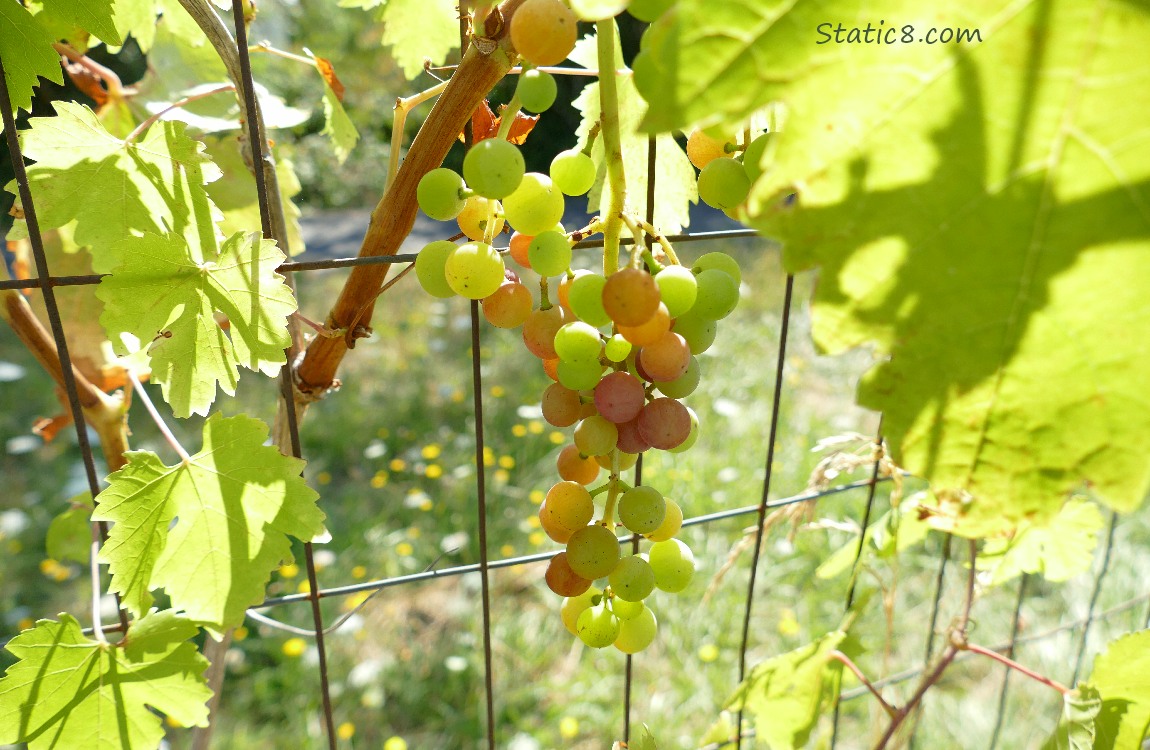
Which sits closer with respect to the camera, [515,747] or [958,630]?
[958,630]

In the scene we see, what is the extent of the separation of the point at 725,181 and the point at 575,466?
242 millimetres

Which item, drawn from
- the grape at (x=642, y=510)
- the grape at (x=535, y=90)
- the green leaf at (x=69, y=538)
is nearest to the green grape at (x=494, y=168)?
the grape at (x=535, y=90)

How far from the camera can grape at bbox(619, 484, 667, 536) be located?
62cm

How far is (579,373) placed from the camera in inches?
22.2

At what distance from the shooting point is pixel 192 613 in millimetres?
632

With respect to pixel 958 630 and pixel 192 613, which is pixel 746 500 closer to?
pixel 958 630

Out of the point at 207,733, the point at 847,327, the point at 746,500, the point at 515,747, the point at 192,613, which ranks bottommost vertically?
the point at 515,747

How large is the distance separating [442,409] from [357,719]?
1191mm

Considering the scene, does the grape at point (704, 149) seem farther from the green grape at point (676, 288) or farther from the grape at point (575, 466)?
the grape at point (575, 466)

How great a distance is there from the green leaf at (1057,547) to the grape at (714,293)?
1.97 ft

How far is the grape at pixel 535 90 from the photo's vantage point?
0.50 m

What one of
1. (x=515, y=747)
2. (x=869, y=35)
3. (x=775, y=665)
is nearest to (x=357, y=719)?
(x=515, y=747)

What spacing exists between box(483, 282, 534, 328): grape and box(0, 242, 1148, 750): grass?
0.59 metres

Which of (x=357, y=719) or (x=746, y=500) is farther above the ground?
(x=746, y=500)
